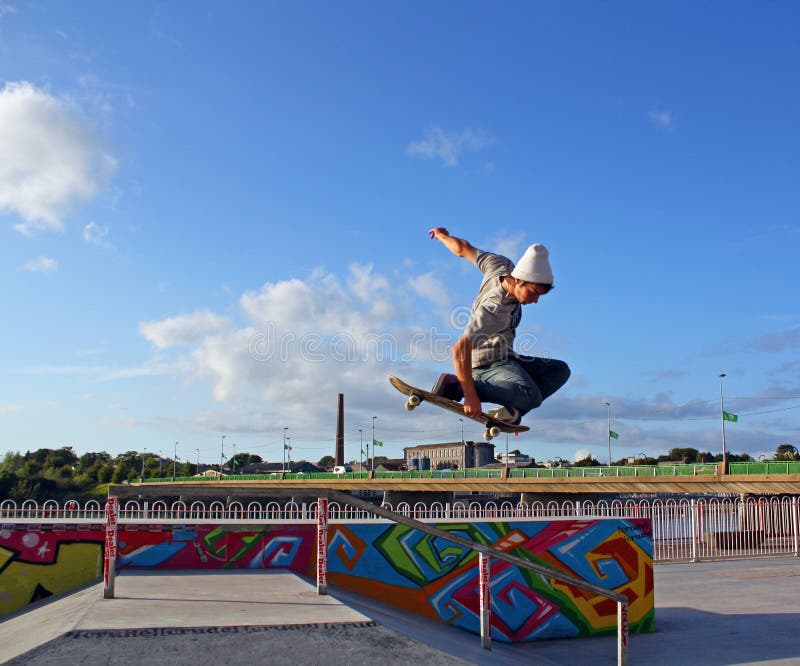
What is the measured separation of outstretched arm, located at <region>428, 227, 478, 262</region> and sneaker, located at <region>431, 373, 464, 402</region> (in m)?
1.39

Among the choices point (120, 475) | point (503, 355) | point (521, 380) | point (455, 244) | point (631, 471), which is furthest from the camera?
point (120, 475)

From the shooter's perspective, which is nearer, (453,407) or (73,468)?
(453,407)

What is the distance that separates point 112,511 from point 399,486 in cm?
6163

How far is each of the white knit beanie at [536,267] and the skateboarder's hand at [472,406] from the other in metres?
1.23

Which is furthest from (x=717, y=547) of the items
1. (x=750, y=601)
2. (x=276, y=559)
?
(x=276, y=559)

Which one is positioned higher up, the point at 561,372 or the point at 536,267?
the point at 536,267

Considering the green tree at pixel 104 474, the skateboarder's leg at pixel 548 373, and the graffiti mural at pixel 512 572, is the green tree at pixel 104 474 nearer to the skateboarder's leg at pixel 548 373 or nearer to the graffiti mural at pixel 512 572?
the graffiti mural at pixel 512 572

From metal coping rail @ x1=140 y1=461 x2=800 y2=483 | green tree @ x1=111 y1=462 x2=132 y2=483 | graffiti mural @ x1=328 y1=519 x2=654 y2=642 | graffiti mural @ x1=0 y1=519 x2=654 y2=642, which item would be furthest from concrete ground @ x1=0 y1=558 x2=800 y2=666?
green tree @ x1=111 y1=462 x2=132 y2=483

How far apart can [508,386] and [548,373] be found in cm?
70

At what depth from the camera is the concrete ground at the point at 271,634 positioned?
6.83 metres

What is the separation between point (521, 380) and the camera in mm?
7035

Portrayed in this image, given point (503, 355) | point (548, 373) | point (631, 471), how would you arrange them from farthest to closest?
point (631, 471)
point (548, 373)
point (503, 355)

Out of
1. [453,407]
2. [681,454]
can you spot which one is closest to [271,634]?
[453,407]

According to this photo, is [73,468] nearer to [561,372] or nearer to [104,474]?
[104,474]
